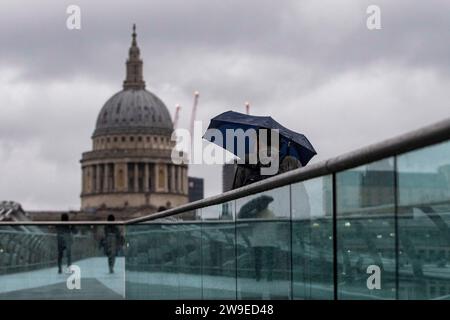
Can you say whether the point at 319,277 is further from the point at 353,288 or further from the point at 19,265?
the point at 19,265

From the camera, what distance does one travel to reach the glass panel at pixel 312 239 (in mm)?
7352

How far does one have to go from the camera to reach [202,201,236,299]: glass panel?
33.1 ft

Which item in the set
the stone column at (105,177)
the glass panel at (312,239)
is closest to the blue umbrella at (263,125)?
the glass panel at (312,239)

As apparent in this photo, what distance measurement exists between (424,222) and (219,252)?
4.78 m

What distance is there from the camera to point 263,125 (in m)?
13.7

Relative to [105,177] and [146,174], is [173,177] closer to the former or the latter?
[146,174]

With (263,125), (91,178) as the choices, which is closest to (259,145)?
(263,125)

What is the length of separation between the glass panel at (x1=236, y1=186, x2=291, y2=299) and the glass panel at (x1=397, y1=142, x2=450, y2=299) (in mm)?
2003

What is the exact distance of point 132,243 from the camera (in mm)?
19266
